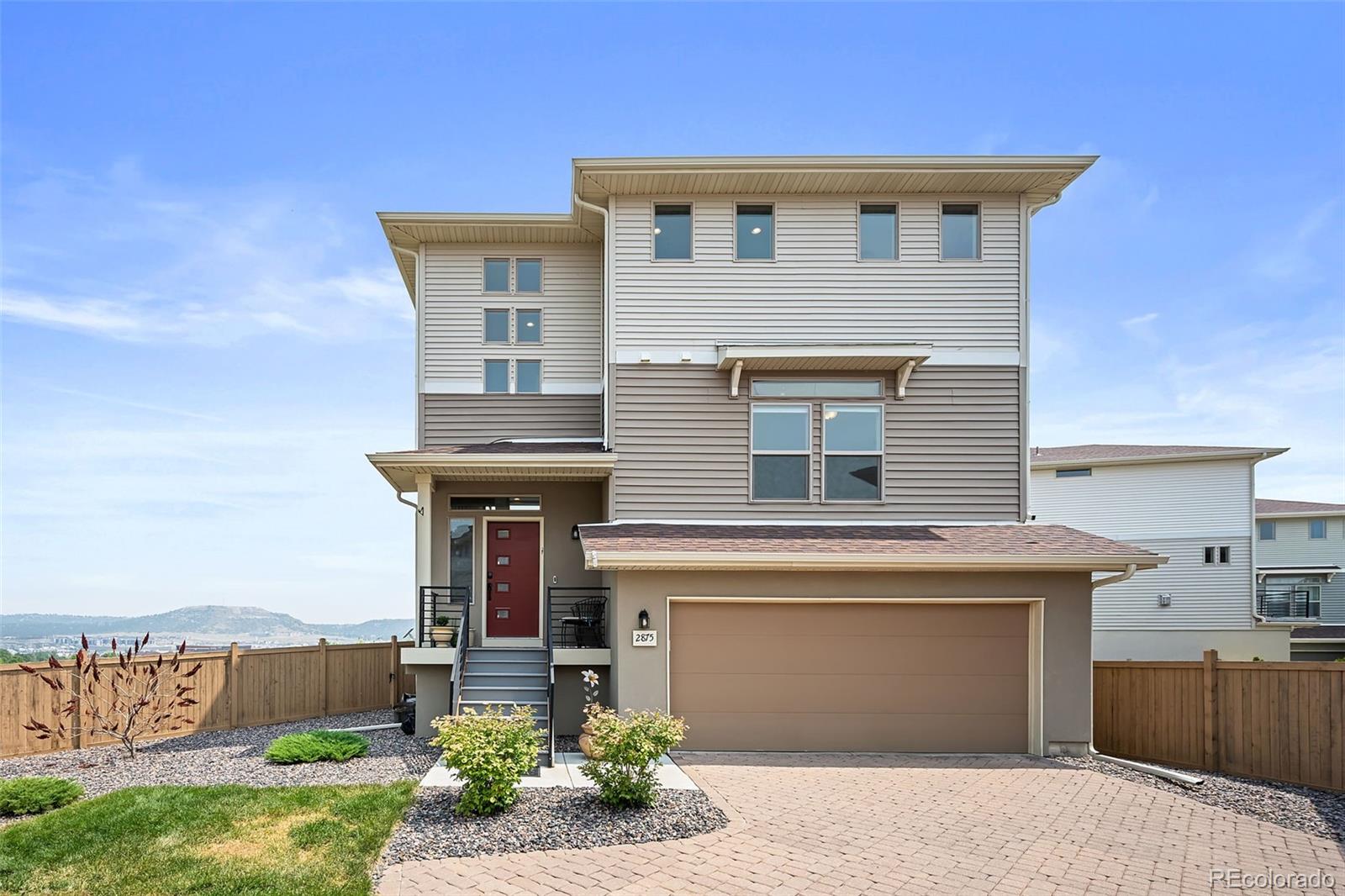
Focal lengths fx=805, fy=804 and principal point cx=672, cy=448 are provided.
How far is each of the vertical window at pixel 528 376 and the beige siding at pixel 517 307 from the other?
11 cm

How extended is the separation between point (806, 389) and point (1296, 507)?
30556 mm

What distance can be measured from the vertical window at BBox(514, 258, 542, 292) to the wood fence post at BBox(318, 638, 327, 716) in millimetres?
7089

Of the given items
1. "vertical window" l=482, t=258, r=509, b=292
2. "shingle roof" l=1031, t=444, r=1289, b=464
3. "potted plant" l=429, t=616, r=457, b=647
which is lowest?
"potted plant" l=429, t=616, r=457, b=647

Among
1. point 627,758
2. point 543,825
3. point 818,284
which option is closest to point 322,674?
point 543,825

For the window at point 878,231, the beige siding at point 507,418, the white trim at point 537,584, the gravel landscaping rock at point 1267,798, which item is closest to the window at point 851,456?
the window at point 878,231

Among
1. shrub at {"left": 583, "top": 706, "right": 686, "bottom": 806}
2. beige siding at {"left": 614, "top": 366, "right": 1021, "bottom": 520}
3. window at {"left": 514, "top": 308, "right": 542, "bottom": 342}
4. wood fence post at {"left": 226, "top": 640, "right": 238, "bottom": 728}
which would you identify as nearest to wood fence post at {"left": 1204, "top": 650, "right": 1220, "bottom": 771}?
beige siding at {"left": 614, "top": 366, "right": 1021, "bottom": 520}

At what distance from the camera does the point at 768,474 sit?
11805 mm

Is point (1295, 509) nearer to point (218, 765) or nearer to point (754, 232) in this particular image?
point (754, 232)

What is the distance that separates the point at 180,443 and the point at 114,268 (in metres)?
4.21

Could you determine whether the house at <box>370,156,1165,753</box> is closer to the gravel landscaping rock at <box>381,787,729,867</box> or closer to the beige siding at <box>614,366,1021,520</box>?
the beige siding at <box>614,366,1021,520</box>

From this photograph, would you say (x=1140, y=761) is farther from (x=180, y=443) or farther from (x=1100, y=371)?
(x=180, y=443)

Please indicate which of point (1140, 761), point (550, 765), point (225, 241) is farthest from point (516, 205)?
point (1140, 761)

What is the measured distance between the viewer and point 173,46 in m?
13.7

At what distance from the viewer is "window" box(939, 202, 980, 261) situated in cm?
1205
